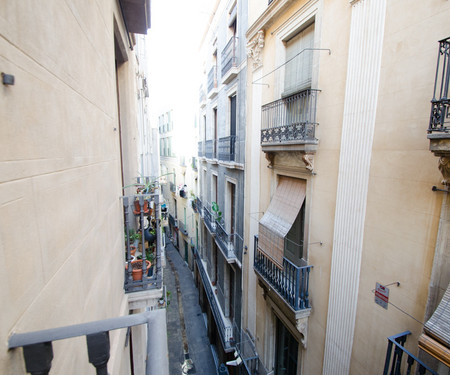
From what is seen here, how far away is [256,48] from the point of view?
7559mm

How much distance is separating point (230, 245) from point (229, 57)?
25.2 ft

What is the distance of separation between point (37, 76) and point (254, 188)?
7.10 meters

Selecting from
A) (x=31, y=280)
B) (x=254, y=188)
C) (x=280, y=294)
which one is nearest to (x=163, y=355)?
(x=31, y=280)

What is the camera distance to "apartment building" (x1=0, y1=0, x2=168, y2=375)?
43.2 inches

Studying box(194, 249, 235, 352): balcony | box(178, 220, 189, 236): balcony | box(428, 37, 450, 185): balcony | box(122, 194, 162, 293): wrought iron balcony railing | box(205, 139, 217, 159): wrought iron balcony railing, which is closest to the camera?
box(428, 37, 450, 185): balcony

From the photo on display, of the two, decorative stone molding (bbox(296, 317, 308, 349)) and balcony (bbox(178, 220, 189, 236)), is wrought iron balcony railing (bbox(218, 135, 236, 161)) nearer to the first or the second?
decorative stone molding (bbox(296, 317, 308, 349))

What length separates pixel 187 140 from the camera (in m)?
21.8

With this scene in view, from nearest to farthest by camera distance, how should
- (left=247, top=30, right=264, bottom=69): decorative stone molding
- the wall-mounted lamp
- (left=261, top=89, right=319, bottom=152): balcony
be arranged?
the wall-mounted lamp
(left=261, top=89, right=319, bottom=152): balcony
(left=247, top=30, right=264, bottom=69): decorative stone molding

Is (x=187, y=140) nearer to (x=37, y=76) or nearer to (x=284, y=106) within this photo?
(x=284, y=106)

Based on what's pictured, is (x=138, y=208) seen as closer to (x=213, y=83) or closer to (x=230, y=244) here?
(x=230, y=244)

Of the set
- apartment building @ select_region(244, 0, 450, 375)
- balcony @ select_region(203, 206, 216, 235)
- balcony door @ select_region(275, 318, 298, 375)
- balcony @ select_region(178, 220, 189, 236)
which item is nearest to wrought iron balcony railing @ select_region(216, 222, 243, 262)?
balcony @ select_region(203, 206, 216, 235)

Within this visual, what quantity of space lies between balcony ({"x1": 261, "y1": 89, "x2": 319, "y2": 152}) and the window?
400 mm

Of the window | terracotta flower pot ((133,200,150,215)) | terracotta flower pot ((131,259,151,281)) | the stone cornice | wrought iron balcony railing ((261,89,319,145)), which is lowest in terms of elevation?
terracotta flower pot ((131,259,151,281))

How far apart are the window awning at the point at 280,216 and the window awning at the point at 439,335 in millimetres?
2984
